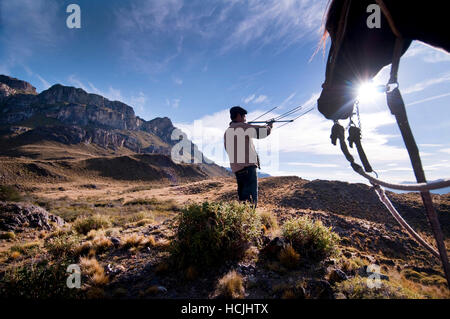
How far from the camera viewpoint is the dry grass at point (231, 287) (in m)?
2.24

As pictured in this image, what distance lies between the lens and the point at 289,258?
9.23ft

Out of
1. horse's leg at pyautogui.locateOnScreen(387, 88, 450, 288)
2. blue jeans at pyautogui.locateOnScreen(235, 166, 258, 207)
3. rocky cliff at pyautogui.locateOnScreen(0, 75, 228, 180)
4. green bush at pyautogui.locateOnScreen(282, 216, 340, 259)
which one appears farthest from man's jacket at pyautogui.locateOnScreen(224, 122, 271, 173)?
rocky cliff at pyautogui.locateOnScreen(0, 75, 228, 180)

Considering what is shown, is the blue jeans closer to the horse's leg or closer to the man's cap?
the man's cap

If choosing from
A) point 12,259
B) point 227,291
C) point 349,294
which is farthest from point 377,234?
point 12,259

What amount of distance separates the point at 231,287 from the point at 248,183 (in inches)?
81.9

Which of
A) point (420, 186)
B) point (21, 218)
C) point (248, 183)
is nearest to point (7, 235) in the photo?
point (21, 218)

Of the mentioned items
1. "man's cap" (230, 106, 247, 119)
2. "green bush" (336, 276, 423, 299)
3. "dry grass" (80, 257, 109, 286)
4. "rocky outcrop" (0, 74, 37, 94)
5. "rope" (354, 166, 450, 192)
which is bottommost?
"dry grass" (80, 257, 109, 286)

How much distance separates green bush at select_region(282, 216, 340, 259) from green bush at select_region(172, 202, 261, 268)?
2.10 feet

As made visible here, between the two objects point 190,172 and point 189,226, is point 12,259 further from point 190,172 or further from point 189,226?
point 190,172

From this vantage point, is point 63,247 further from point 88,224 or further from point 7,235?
point 7,235

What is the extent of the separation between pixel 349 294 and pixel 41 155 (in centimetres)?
10582

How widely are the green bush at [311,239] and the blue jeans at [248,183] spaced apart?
933mm

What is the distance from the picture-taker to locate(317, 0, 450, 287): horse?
1.22 metres
